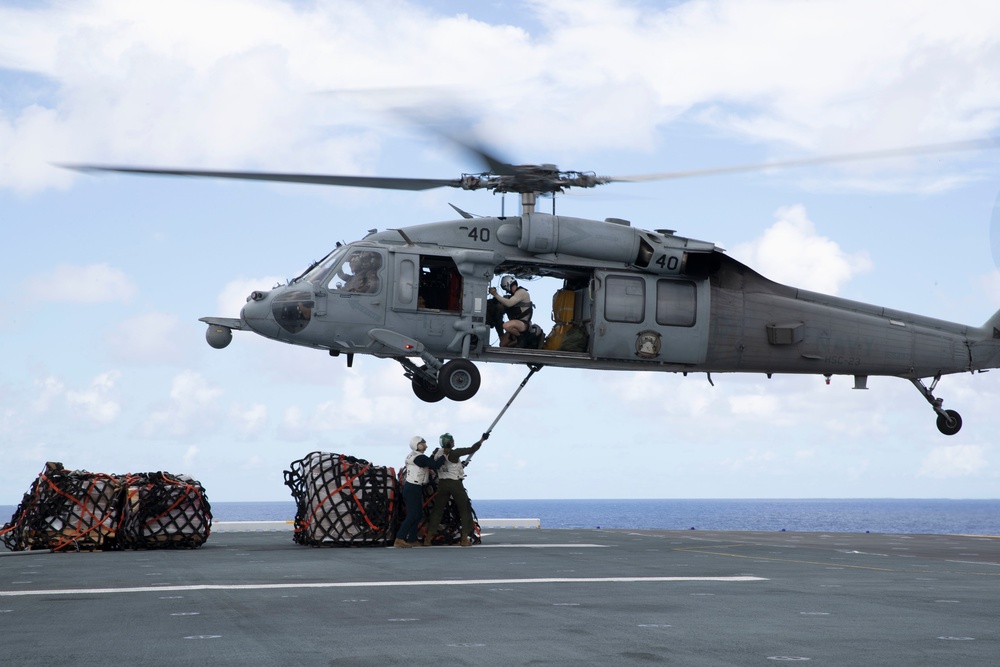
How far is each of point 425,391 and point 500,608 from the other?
40.6ft

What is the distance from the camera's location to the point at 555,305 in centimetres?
2116

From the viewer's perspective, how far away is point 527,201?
20.1 m

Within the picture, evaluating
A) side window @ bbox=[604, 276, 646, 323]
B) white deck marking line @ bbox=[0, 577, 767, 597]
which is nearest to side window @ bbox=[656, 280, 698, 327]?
side window @ bbox=[604, 276, 646, 323]

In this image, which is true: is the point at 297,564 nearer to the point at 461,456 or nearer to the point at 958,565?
the point at 461,456

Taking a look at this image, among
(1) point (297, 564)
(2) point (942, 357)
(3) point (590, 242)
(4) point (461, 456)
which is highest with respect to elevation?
(3) point (590, 242)

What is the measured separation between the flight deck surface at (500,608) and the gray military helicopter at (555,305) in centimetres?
523

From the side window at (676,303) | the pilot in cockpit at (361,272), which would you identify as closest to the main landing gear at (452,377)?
the pilot in cockpit at (361,272)

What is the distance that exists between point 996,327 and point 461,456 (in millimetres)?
12928

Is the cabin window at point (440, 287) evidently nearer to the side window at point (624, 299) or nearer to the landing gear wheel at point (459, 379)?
the landing gear wheel at point (459, 379)

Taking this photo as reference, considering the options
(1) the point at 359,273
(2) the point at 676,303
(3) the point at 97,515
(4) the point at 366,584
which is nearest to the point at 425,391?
(1) the point at 359,273

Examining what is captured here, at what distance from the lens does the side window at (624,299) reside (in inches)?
795

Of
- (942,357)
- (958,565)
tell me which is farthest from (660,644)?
(942,357)

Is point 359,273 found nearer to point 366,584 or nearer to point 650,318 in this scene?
point 650,318

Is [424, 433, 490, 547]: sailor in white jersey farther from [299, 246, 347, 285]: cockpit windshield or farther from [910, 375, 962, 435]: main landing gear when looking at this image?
[910, 375, 962, 435]: main landing gear
